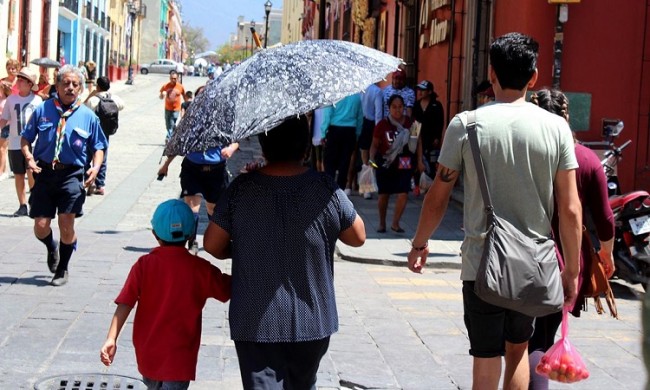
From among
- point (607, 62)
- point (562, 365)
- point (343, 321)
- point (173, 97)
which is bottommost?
point (343, 321)

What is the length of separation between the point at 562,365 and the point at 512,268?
0.58m

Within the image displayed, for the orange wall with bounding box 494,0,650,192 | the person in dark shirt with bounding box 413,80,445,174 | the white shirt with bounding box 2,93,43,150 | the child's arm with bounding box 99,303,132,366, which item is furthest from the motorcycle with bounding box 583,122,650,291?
the white shirt with bounding box 2,93,43,150

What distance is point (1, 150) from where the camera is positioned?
15750 mm

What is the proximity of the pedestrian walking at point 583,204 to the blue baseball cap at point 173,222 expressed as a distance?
172cm

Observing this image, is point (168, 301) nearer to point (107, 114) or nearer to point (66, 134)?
point (66, 134)

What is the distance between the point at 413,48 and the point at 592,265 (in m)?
15.9

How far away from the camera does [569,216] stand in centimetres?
449

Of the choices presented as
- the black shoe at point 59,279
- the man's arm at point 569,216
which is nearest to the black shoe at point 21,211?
the black shoe at point 59,279

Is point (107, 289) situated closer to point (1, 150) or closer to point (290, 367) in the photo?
point (290, 367)

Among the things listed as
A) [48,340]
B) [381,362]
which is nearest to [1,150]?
[48,340]

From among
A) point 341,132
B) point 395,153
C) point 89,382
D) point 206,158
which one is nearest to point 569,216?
point 89,382

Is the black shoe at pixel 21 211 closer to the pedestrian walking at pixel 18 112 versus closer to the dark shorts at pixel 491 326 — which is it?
the pedestrian walking at pixel 18 112

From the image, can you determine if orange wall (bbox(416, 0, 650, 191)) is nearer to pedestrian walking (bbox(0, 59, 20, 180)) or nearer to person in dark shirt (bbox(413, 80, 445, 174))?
person in dark shirt (bbox(413, 80, 445, 174))

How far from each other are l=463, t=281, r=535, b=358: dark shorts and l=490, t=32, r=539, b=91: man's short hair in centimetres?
88
